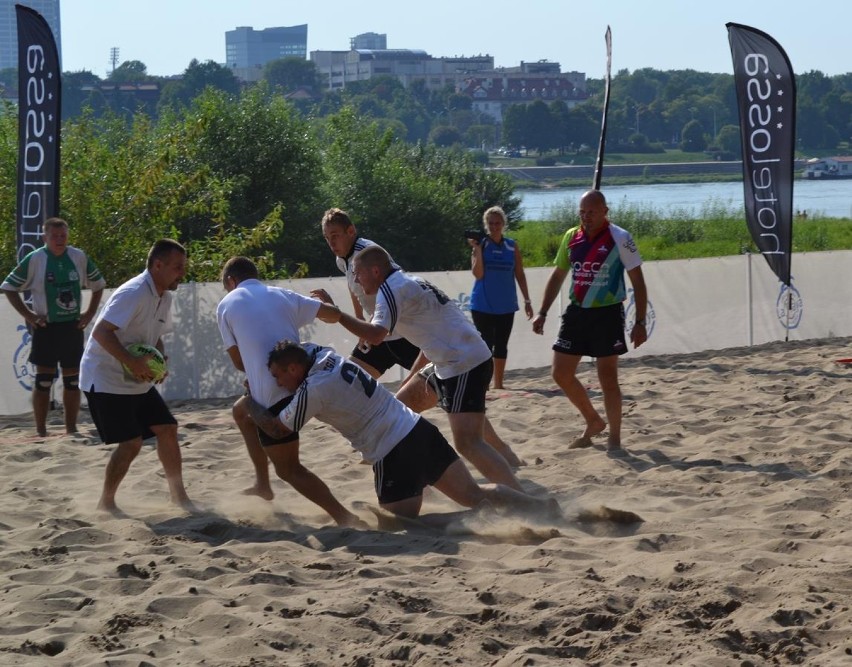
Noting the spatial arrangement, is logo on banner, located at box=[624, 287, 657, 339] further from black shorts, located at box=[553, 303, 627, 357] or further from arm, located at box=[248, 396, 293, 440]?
arm, located at box=[248, 396, 293, 440]

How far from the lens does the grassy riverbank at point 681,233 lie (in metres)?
32.4

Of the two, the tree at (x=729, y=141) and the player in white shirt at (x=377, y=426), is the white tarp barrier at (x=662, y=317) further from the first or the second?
the tree at (x=729, y=141)

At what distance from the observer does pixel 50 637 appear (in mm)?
4637

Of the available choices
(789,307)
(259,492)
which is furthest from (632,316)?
(259,492)

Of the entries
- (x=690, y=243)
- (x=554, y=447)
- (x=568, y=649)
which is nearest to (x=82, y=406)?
(x=554, y=447)

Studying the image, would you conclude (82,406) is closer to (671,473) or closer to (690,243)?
(671,473)

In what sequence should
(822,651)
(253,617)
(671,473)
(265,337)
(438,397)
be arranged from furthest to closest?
1. (671,473)
2. (438,397)
3. (265,337)
4. (253,617)
5. (822,651)

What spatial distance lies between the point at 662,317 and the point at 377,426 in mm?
8446

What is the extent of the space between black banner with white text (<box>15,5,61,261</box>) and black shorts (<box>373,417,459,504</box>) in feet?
20.2

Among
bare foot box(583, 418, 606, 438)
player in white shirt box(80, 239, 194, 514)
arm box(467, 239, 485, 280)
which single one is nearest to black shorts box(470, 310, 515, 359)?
arm box(467, 239, 485, 280)

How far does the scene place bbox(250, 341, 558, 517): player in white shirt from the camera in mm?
6047

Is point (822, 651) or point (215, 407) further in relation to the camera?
point (215, 407)

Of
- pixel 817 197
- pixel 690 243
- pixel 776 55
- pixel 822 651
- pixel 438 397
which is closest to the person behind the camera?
pixel 822 651

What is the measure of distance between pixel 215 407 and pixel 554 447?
3.94m
